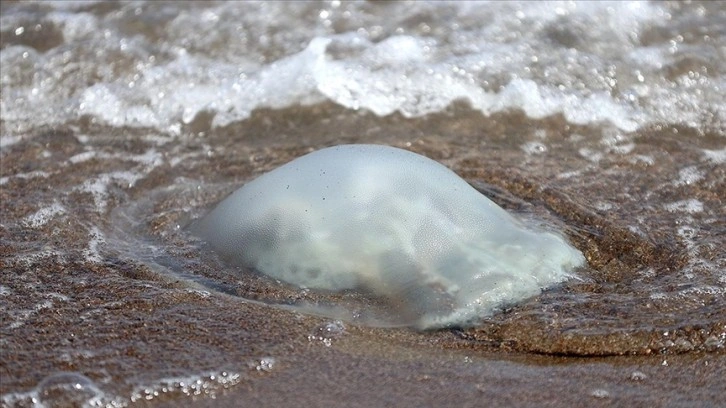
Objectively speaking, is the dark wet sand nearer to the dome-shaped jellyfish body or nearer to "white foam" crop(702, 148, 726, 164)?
the dome-shaped jellyfish body

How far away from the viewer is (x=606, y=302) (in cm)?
267

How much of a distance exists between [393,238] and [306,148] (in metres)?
1.45

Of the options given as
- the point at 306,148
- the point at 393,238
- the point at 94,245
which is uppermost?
the point at 393,238

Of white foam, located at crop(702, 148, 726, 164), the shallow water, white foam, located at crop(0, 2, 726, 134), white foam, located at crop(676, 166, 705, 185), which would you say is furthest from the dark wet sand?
white foam, located at crop(0, 2, 726, 134)

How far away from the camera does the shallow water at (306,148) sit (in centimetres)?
250

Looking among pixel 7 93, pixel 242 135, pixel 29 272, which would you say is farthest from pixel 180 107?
pixel 29 272

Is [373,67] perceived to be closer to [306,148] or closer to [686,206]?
[306,148]

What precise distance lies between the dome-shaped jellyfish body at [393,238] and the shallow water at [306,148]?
0.24 ft

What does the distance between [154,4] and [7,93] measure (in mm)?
1083

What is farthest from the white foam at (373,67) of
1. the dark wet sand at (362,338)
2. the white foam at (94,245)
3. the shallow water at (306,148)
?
the white foam at (94,245)

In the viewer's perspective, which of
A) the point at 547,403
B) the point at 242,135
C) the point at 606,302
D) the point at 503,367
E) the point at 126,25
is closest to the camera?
the point at 547,403

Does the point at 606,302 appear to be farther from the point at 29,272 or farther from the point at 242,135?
the point at 242,135

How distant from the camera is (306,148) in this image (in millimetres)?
4090

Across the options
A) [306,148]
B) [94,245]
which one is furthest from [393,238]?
[306,148]
